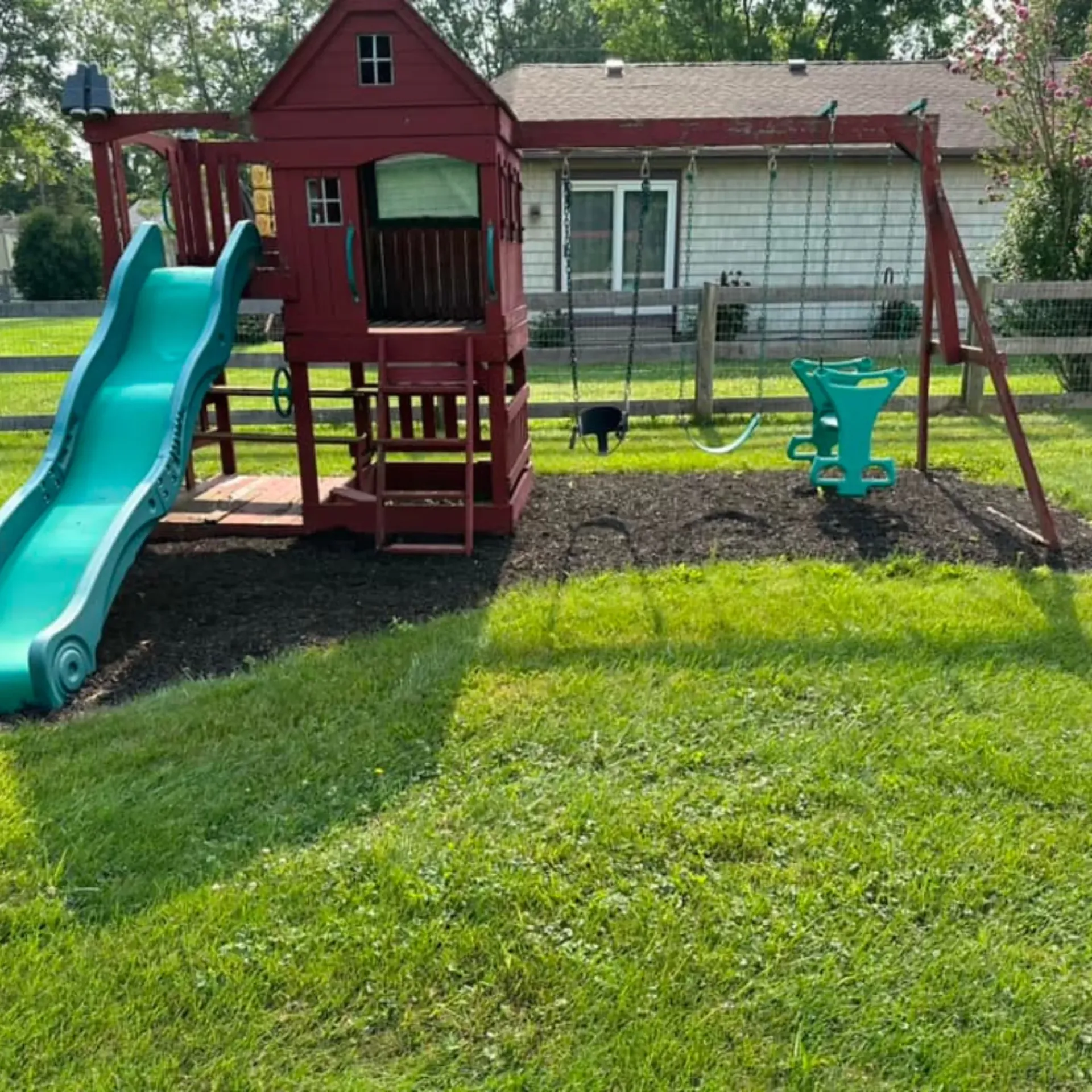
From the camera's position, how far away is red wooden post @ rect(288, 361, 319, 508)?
5.61 meters

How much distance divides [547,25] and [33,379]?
3770cm

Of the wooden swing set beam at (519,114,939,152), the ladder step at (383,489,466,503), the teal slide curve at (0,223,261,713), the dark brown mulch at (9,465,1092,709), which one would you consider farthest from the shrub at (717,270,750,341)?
the teal slide curve at (0,223,261,713)

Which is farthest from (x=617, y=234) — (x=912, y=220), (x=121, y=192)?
(x=121, y=192)

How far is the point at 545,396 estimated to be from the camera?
10.2 meters

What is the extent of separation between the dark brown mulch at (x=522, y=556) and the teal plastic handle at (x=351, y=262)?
147 cm

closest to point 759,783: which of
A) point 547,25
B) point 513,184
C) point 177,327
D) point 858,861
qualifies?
point 858,861

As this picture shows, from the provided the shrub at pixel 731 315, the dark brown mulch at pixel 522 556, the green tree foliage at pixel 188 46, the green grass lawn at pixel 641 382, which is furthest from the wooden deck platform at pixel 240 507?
the green tree foliage at pixel 188 46

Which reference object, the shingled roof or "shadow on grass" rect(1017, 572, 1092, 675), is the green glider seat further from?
the shingled roof

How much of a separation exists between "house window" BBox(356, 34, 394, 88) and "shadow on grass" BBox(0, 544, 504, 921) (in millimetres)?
2946

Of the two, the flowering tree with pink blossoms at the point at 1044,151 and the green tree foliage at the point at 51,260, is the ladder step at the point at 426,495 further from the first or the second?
the green tree foliage at the point at 51,260

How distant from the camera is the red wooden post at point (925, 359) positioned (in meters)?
6.23

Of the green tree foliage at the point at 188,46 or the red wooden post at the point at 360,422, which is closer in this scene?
the red wooden post at the point at 360,422

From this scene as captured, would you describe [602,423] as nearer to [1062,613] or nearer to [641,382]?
[1062,613]

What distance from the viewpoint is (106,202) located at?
5668 millimetres
